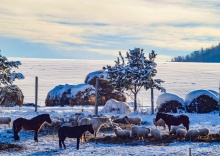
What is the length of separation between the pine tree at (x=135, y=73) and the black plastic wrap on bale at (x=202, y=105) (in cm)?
231

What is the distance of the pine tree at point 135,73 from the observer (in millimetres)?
29609

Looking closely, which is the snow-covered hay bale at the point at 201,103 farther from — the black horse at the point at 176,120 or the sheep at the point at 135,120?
the black horse at the point at 176,120

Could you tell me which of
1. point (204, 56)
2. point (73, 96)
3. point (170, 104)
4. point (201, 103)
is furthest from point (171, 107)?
point (204, 56)

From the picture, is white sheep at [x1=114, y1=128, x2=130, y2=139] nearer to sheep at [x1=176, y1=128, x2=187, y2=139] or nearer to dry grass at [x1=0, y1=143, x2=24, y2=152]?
sheep at [x1=176, y1=128, x2=187, y2=139]

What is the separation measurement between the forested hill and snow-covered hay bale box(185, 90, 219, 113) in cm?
13253

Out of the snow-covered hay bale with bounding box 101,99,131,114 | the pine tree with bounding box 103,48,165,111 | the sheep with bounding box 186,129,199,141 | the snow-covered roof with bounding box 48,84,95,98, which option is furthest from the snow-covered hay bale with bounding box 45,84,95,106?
the sheep with bounding box 186,129,199,141

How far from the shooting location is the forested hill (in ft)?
534

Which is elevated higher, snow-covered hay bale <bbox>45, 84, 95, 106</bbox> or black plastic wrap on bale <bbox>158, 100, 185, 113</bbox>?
snow-covered hay bale <bbox>45, 84, 95, 106</bbox>

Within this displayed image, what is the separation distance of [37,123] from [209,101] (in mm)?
15179

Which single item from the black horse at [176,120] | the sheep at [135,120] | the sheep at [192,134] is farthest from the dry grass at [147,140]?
the sheep at [135,120]

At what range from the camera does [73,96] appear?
1362 inches

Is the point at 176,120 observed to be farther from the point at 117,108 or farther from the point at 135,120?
the point at 117,108

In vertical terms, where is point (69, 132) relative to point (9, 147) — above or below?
above

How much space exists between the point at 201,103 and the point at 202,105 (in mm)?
150
